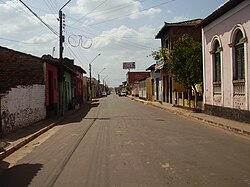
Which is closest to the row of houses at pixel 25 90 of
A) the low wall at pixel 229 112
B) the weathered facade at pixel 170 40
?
the low wall at pixel 229 112

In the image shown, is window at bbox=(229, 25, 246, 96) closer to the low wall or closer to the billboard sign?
the low wall

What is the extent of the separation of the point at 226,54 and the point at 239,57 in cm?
156

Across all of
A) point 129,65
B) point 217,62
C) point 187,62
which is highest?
point 129,65

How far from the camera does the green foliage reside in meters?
27.0

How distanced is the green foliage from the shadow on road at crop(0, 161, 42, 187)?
64.8 feet

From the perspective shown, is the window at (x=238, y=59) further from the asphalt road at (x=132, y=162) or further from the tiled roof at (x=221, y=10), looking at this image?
the asphalt road at (x=132, y=162)

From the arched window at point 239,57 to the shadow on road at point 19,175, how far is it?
41.4ft

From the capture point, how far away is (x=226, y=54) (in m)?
20.2

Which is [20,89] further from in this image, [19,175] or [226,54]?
[226,54]

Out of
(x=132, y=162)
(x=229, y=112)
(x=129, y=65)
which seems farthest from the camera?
(x=129, y=65)

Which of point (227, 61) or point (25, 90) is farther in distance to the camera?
point (227, 61)

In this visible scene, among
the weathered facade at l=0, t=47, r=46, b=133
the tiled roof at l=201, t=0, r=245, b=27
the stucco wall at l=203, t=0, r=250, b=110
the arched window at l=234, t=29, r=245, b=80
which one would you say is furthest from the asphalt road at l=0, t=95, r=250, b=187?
the tiled roof at l=201, t=0, r=245, b=27

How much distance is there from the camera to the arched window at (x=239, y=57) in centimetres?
1827

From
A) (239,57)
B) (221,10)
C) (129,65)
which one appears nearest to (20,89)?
(239,57)
